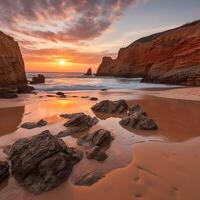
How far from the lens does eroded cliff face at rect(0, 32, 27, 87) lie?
23030 millimetres

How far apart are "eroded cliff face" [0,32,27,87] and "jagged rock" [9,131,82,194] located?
66.3ft

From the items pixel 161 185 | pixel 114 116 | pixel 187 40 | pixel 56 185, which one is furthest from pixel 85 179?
pixel 187 40

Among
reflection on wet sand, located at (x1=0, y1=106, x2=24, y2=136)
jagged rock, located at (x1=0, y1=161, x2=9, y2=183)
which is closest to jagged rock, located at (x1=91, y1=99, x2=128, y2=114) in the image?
reflection on wet sand, located at (x1=0, y1=106, x2=24, y2=136)

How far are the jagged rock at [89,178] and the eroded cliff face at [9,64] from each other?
21119mm

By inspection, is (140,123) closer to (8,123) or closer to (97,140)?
(97,140)

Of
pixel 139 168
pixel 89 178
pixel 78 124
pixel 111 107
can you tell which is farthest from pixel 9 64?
pixel 139 168

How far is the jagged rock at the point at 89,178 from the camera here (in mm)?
4316

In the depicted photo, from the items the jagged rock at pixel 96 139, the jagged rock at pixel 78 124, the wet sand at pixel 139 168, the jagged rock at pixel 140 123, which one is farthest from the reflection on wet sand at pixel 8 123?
the jagged rock at pixel 140 123

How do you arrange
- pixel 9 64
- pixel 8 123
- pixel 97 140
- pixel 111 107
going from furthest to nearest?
pixel 9 64, pixel 111 107, pixel 8 123, pixel 97 140

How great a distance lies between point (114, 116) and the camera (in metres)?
10.8

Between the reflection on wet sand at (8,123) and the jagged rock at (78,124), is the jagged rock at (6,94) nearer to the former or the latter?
the reflection on wet sand at (8,123)

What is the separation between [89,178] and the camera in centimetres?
441

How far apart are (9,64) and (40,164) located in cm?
2302

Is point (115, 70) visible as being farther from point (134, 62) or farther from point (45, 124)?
point (45, 124)
